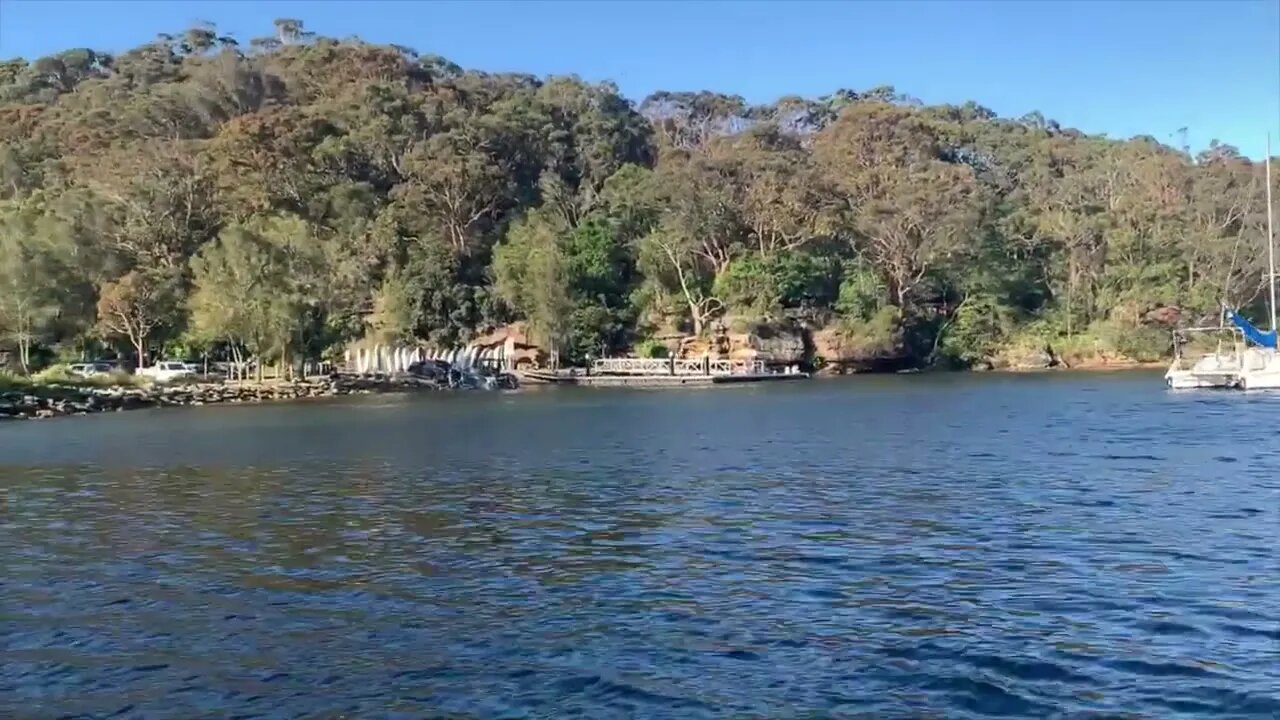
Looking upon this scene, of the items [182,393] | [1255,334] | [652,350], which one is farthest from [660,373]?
[1255,334]

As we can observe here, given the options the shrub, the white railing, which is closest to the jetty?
the white railing

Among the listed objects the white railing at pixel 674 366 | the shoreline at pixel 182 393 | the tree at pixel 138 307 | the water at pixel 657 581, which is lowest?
the water at pixel 657 581

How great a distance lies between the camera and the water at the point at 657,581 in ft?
36.8

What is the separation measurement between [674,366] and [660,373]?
2191 mm

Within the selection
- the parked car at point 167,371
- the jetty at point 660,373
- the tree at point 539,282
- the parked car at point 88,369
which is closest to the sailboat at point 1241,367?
the jetty at point 660,373

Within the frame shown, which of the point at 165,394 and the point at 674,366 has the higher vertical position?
the point at 674,366

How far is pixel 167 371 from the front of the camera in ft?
240

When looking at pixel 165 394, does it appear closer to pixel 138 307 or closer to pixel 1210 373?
pixel 138 307

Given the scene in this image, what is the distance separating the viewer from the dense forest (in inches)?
3307

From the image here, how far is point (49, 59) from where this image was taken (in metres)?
138

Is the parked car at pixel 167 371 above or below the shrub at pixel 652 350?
below

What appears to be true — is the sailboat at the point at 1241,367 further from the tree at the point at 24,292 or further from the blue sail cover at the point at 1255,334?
the tree at the point at 24,292

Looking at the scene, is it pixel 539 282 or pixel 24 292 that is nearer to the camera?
pixel 24 292

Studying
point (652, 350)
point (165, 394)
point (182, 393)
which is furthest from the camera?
point (652, 350)
